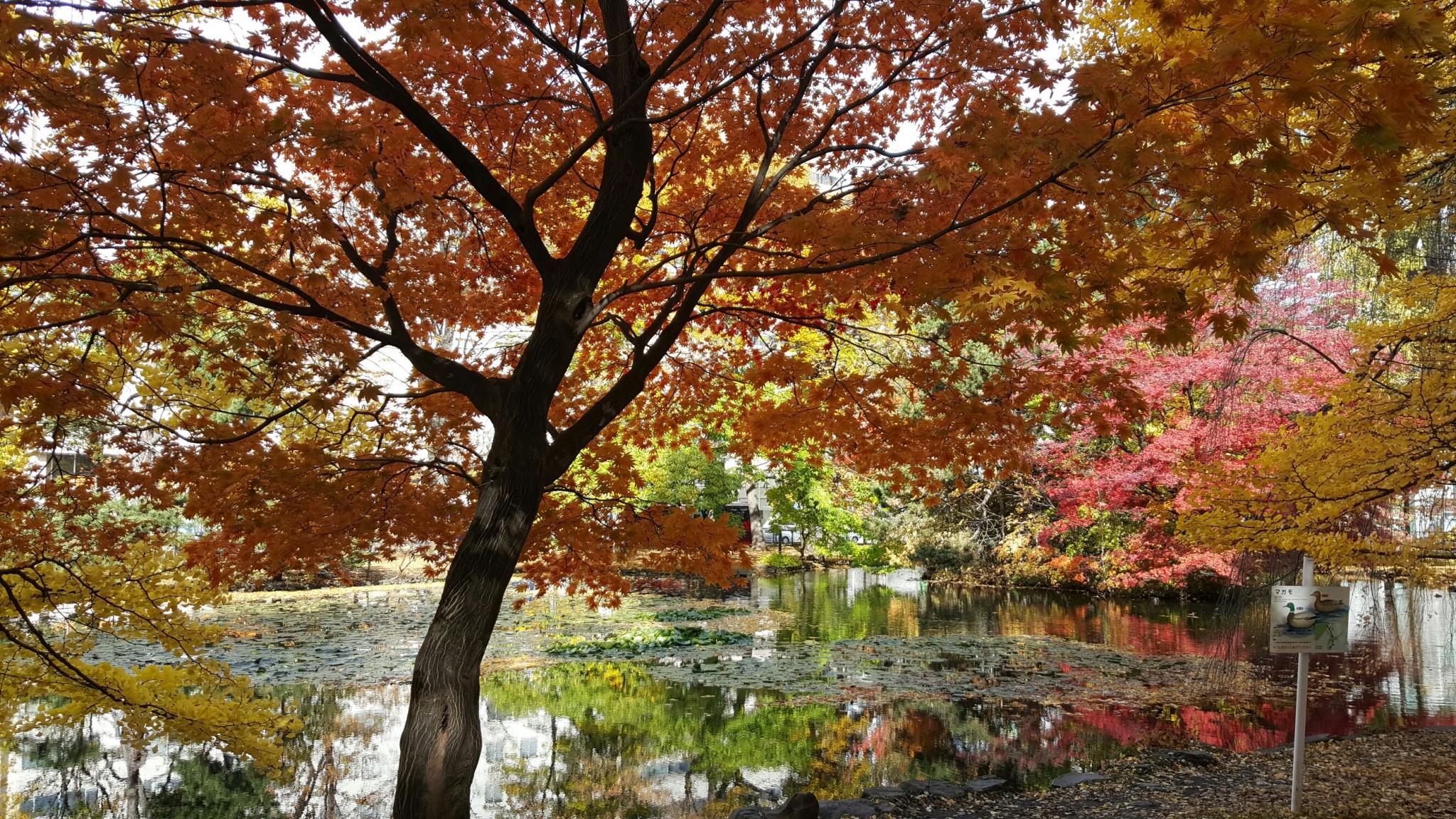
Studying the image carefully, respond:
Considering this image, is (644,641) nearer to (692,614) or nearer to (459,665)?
(692,614)

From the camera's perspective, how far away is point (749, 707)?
29.8 ft

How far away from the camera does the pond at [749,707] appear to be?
6.68 m

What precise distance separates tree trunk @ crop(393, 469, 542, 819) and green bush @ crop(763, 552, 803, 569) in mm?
22990

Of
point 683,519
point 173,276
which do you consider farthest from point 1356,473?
point 173,276

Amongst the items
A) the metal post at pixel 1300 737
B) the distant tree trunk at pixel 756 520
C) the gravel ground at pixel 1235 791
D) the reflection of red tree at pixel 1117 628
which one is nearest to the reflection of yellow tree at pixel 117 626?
the gravel ground at pixel 1235 791

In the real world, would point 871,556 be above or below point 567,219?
below

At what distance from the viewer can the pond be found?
6.68 m

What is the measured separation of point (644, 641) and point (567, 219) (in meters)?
8.41

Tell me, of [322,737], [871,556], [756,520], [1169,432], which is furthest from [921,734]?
[756,520]

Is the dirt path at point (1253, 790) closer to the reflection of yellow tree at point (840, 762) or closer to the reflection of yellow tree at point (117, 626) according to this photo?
the reflection of yellow tree at point (840, 762)

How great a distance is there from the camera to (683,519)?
17.2 ft

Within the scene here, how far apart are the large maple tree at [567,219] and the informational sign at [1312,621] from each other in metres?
1.99

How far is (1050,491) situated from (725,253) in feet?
51.7

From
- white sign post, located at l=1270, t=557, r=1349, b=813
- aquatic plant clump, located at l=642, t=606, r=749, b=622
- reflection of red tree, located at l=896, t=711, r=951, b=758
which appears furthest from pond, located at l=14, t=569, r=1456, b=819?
white sign post, located at l=1270, t=557, r=1349, b=813
